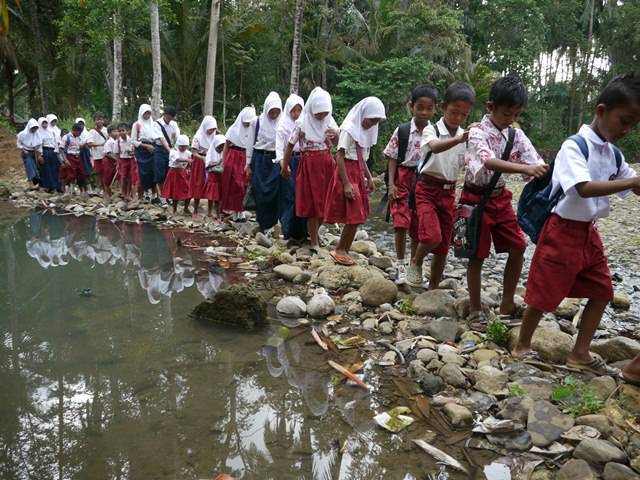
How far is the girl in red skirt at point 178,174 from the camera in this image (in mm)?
8734

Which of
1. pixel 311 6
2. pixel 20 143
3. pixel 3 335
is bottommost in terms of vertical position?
pixel 3 335

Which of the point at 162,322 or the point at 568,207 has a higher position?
the point at 568,207

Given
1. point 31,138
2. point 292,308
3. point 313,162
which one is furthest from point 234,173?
point 31,138

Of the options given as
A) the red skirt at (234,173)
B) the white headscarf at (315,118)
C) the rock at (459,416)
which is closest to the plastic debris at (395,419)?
the rock at (459,416)

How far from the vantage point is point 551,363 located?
293 cm

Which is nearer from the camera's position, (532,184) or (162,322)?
(532,184)

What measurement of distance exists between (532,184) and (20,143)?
12334mm

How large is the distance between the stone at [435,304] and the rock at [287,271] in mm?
1259

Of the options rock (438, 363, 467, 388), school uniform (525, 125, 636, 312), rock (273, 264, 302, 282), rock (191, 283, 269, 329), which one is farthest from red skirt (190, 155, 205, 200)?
school uniform (525, 125, 636, 312)

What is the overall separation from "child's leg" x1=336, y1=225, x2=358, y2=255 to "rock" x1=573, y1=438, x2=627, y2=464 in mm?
3056

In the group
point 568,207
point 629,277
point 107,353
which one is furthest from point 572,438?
point 629,277

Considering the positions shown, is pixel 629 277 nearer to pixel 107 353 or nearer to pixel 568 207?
pixel 568 207

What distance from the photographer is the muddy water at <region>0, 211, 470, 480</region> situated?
6.98 feet

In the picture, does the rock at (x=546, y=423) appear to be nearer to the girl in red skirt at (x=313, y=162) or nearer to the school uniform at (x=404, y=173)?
the school uniform at (x=404, y=173)
